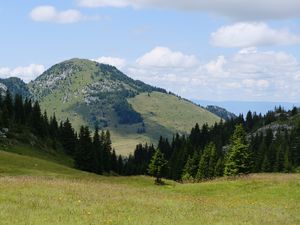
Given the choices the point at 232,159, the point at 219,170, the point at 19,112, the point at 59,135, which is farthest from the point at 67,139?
the point at 232,159

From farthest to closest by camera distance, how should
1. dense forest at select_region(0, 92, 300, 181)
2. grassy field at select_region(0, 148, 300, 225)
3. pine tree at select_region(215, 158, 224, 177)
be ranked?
pine tree at select_region(215, 158, 224, 177)
dense forest at select_region(0, 92, 300, 181)
grassy field at select_region(0, 148, 300, 225)

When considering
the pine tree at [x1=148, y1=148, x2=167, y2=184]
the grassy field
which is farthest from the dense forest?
the grassy field

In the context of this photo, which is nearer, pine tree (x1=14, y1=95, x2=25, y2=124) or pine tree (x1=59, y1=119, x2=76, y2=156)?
pine tree (x1=14, y1=95, x2=25, y2=124)

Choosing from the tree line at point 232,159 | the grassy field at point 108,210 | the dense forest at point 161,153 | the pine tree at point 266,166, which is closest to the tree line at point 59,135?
the dense forest at point 161,153

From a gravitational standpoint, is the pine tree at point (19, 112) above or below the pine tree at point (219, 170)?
above

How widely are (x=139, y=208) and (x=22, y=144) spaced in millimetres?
96919

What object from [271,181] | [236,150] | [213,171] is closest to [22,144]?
[213,171]

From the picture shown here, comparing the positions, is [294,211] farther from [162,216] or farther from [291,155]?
[291,155]

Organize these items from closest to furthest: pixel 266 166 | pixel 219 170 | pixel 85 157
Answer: pixel 219 170
pixel 85 157
pixel 266 166

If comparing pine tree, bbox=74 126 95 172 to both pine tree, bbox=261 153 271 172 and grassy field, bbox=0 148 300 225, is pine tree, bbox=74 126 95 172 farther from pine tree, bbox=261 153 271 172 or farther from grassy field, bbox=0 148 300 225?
grassy field, bbox=0 148 300 225

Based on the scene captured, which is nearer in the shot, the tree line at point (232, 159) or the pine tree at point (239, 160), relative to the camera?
the pine tree at point (239, 160)

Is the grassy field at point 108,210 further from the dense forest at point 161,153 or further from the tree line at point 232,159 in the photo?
the dense forest at point 161,153

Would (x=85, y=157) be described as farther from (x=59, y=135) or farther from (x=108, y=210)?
(x=108, y=210)

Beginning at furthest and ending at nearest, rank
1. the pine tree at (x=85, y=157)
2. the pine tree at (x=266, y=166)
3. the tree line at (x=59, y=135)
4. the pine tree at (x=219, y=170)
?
1. the pine tree at (x=266, y=166)
2. the tree line at (x=59, y=135)
3. the pine tree at (x=85, y=157)
4. the pine tree at (x=219, y=170)
